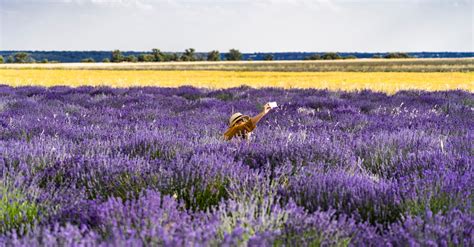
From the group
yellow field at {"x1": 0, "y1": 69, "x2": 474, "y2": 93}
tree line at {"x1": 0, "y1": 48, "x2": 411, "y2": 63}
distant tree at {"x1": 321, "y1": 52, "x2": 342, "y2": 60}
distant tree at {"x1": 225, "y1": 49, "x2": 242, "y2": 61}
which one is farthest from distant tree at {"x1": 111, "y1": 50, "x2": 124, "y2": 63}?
yellow field at {"x1": 0, "y1": 69, "x2": 474, "y2": 93}

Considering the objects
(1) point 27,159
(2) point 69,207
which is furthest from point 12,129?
(2) point 69,207

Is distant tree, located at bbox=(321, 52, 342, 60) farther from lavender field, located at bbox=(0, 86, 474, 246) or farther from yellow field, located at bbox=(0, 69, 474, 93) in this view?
lavender field, located at bbox=(0, 86, 474, 246)

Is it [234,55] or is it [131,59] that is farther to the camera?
[234,55]

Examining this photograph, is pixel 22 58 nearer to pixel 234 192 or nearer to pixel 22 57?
pixel 22 57

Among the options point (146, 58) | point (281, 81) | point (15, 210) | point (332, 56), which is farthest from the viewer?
point (146, 58)

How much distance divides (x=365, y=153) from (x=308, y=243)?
235 cm

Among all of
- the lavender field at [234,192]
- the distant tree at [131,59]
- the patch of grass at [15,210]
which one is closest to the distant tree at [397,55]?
the distant tree at [131,59]

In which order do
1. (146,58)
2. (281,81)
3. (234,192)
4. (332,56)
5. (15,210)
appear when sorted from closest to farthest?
1. (15,210)
2. (234,192)
3. (281,81)
4. (332,56)
5. (146,58)

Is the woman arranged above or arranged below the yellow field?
above

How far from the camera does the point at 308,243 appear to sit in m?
2.00

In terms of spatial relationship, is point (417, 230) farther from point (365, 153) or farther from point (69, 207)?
point (365, 153)

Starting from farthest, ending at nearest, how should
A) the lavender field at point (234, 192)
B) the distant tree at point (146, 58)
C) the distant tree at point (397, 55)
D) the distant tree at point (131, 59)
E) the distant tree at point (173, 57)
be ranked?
the distant tree at point (173, 57) → the distant tree at point (131, 59) → the distant tree at point (146, 58) → the distant tree at point (397, 55) → the lavender field at point (234, 192)

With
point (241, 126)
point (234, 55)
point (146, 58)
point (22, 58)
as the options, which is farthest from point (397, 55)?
point (241, 126)

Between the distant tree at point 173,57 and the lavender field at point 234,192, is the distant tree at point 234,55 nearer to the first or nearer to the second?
the distant tree at point 173,57
